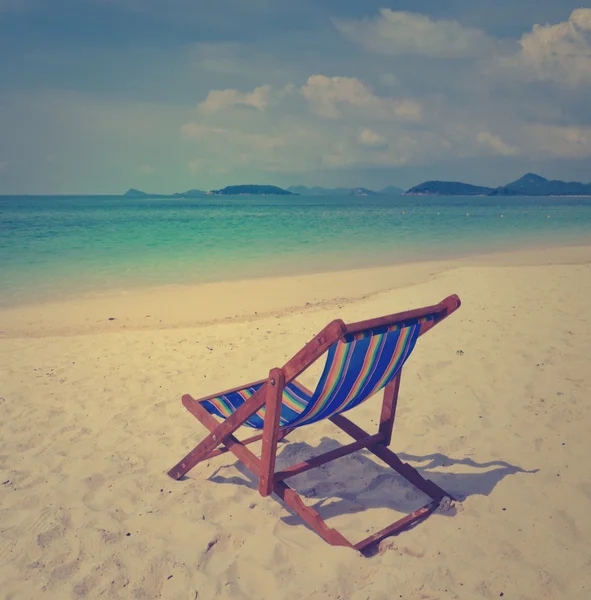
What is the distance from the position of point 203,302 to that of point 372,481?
7.27 m

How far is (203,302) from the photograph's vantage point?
32.9 feet

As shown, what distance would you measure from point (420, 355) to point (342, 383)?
10.2ft

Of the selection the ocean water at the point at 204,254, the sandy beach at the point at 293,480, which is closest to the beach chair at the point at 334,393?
the sandy beach at the point at 293,480

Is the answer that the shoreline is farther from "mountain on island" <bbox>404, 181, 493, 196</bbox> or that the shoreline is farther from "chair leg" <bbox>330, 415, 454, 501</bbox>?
"mountain on island" <bbox>404, 181, 493, 196</bbox>

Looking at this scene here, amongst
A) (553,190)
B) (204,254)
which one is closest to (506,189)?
(553,190)

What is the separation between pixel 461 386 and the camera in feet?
15.2

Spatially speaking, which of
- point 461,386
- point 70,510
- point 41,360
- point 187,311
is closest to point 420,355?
point 461,386

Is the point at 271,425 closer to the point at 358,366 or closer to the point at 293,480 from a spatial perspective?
the point at 358,366

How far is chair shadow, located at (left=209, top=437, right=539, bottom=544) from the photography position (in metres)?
3.04

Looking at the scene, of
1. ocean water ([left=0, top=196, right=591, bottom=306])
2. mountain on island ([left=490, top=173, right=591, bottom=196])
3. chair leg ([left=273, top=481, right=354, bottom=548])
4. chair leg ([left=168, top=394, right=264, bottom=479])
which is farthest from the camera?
mountain on island ([left=490, top=173, right=591, bottom=196])

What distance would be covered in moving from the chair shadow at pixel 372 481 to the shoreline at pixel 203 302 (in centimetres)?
469

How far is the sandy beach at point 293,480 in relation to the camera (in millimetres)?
2408

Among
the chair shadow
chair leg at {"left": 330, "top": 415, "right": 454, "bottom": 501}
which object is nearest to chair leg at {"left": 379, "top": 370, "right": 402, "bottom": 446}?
chair leg at {"left": 330, "top": 415, "right": 454, "bottom": 501}

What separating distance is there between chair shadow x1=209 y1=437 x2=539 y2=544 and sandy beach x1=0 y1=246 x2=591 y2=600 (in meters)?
0.01
